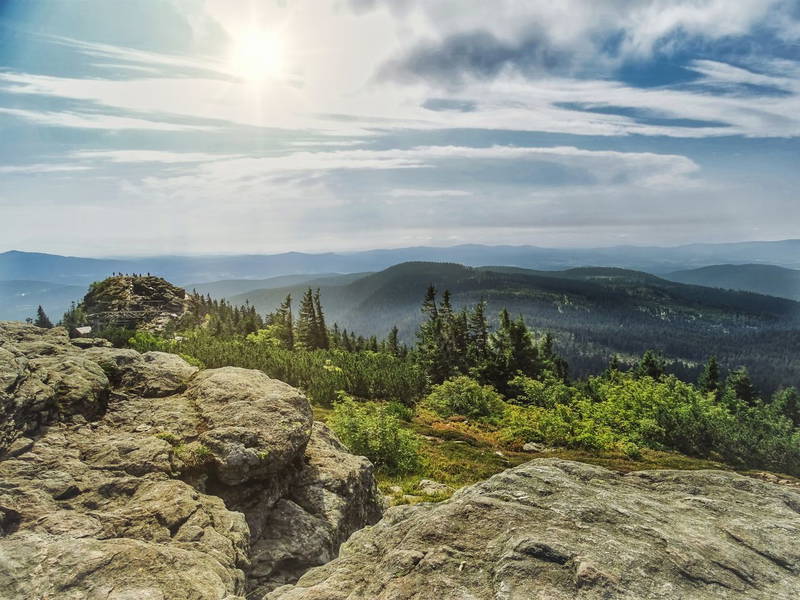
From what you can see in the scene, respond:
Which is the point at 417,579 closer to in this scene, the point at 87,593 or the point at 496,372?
the point at 87,593

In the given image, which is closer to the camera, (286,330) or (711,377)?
(711,377)

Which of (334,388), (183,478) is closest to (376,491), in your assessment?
(183,478)

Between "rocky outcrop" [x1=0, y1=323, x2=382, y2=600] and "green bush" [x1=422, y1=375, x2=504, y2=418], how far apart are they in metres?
35.1

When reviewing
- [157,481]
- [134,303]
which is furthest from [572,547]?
[134,303]

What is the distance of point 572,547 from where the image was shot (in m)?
6.30

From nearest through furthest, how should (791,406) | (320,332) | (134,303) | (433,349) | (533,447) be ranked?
1. (533,447)
2. (433,349)
3. (791,406)
4. (320,332)
5. (134,303)

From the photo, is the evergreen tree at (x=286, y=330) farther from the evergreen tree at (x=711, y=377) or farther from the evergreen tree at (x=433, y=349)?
the evergreen tree at (x=711, y=377)

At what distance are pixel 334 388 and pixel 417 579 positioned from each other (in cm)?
4677

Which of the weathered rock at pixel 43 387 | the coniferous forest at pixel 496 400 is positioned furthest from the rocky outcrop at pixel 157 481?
the coniferous forest at pixel 496 400

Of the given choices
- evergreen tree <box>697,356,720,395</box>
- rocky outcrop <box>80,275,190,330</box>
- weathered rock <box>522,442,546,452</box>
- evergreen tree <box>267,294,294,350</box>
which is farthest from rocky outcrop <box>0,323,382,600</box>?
evergreen tree <box>697,356,720,395</box>

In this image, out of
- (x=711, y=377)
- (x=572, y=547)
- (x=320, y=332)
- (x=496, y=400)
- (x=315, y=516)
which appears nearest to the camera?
(x=572, y=547)

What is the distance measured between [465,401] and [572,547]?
4533 centimetres

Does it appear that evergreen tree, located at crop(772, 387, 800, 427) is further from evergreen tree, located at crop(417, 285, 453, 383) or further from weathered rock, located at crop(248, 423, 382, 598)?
weathered rock, located at crop(248, 423, 382, 598)

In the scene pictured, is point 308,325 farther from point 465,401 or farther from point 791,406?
point 791,406
